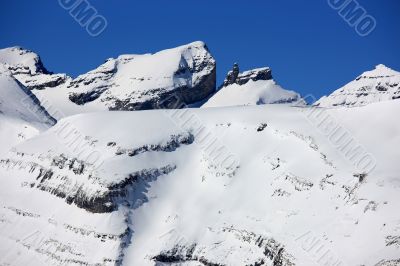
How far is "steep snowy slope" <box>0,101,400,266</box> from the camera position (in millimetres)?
96875

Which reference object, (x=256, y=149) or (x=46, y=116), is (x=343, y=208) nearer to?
(x=256, y=149)

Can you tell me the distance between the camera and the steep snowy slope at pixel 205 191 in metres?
96.9

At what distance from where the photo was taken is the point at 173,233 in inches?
4385

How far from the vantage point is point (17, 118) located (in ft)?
577

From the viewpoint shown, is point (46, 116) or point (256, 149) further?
point (46, 116)

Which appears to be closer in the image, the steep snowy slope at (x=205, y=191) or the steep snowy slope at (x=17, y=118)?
the steep snowy slope at (x=205, y=191)

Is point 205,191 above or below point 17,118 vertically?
above

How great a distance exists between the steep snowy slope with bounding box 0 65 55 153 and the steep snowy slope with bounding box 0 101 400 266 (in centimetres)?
1679

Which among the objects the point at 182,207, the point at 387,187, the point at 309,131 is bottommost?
the point at 182,207

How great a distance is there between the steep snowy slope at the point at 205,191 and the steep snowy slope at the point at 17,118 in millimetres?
16790

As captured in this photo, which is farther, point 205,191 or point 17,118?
point 17,118

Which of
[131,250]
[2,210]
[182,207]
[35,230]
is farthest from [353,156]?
[2,210]

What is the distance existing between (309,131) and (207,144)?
71.4 feet

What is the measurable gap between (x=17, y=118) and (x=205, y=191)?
73.7 metres
